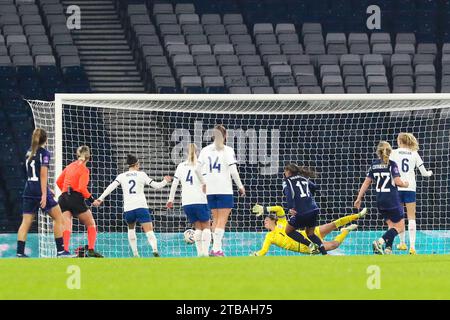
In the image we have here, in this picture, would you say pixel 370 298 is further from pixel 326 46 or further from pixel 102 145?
pixel 326 46

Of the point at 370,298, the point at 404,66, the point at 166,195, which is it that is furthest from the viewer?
the point at 404,66

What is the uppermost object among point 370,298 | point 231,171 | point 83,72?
point 83,72

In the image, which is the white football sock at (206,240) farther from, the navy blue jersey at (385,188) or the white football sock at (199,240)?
the navy blue jersey at (385,188)

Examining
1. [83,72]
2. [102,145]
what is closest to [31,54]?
[83,72]

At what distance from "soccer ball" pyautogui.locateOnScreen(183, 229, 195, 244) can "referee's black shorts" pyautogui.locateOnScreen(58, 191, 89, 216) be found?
174cm

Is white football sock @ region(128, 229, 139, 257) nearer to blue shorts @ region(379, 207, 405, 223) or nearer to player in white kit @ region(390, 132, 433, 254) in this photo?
blue shorts @ region(379, 207, 405, 223)

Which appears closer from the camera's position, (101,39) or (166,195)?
(166,195)

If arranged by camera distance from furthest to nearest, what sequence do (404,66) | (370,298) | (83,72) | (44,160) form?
(404,66)
(83,72)
(44,160)
(370,298)

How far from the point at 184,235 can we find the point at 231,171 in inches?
93.1

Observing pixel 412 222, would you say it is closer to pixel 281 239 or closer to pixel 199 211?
pixel 281 239

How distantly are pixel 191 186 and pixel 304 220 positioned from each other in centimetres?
147

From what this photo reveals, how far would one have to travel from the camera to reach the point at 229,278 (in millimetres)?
11500

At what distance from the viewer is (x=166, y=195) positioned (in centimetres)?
2147

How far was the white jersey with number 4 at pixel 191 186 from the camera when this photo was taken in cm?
1686
